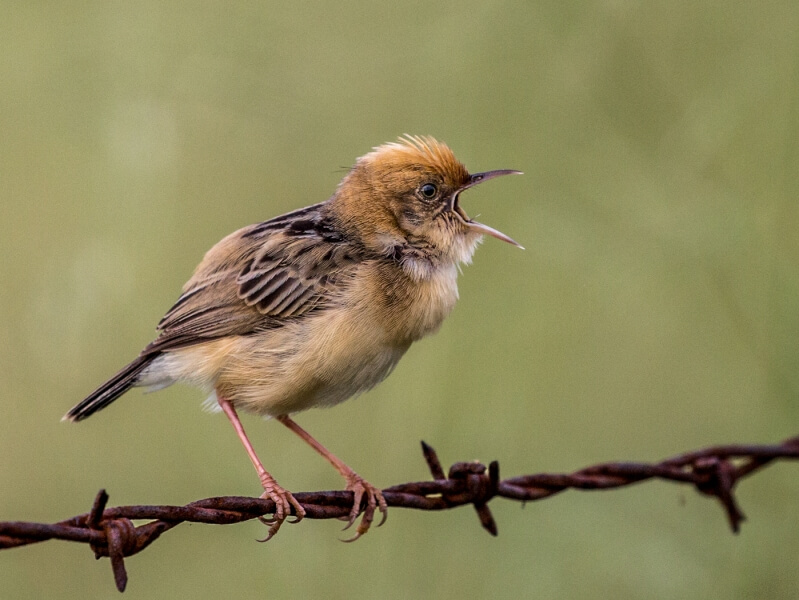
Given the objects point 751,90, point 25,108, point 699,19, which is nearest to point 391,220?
point 751,90

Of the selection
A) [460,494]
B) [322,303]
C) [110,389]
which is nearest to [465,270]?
[322,303]

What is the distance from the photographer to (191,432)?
5902 millimetres

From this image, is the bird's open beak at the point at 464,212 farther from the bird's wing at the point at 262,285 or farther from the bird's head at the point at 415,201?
the bird's wing at the point at 262,285

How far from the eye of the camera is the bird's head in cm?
504

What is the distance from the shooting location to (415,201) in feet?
16.8

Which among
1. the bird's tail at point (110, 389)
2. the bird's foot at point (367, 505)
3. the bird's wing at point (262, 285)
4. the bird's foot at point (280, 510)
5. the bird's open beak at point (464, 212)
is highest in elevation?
the bird's open beak at point (464, 212)

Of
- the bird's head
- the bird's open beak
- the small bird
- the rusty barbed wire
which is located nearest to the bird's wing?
the small bird

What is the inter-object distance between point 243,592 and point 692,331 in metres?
3.40

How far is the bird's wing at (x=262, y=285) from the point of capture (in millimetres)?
4602

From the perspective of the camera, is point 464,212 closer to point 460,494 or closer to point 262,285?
point 262,285

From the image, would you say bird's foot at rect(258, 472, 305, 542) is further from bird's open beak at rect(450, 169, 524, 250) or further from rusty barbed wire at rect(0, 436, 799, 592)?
bird's open beak at rect(450, 169, 524, 250)

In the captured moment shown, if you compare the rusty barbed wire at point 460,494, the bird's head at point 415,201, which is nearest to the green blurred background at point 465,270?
the bird's head at point 415,201

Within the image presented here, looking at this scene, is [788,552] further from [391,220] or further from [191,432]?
[191,432]

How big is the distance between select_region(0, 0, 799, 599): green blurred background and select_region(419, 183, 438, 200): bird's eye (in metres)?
1.00
